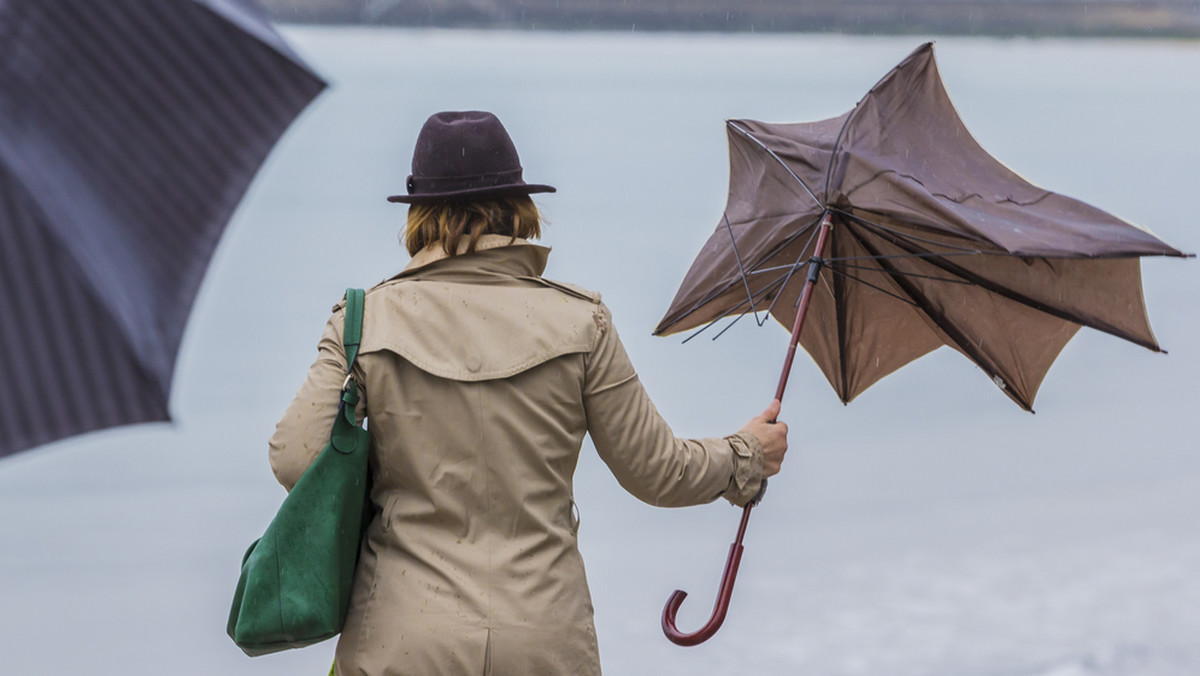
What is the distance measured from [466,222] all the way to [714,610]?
764mm

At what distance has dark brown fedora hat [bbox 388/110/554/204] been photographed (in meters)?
2.00

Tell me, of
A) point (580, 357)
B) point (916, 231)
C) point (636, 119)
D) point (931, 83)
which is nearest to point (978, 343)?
point (916, 231)

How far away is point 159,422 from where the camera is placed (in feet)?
5.27

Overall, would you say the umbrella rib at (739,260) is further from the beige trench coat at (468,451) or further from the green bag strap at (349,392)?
the green bag strap at (349,392)

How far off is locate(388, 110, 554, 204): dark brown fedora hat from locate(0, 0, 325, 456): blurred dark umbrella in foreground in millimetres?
281

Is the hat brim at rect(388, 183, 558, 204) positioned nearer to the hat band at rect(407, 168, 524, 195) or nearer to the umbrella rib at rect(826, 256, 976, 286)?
the hat band at rect(407, 168, 524, 195)

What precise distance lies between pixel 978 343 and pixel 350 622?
4.34 ft

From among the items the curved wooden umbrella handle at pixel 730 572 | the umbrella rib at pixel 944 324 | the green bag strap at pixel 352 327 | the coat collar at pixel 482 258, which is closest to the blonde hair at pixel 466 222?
the coat collar at pixel 482 258

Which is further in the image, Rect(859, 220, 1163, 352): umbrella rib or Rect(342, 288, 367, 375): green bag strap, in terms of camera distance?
Rect(859, 220, 1163, 352): umbrella rib

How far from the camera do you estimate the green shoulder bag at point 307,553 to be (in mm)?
1894

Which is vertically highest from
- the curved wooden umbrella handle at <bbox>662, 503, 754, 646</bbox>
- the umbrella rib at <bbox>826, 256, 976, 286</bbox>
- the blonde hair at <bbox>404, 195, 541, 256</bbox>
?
the blonde hair at <bbox>404, 195, 541, 256</bbox>

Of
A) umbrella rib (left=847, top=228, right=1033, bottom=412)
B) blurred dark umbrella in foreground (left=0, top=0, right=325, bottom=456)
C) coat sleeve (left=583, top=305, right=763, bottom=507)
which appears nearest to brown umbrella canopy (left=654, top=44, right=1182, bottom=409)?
umbrella rib (left=847, top=228, right=1033, bottom=412)

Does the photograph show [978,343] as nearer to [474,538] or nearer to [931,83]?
[931,83]

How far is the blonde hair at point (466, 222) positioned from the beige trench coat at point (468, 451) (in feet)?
0.07
